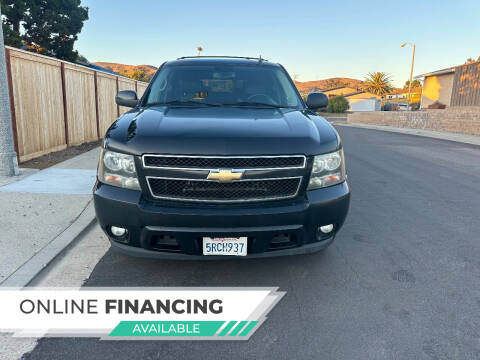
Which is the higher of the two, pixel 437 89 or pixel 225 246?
pixel 437 89

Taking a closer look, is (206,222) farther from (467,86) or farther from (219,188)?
(467,86)

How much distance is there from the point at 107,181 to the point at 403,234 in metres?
3.40

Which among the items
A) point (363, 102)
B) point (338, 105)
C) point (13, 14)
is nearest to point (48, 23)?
point (13, 14)

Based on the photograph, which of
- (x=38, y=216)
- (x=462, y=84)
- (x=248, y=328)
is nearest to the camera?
(x=248, y=328)

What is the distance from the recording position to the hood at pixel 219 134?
282 cm

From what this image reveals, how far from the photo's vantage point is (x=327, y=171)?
307cm

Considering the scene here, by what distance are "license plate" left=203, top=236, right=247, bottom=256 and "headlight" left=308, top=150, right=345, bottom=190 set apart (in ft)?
2.25

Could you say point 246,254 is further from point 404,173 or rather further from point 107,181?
point 404,173

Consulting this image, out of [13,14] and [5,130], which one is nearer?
[5,130]

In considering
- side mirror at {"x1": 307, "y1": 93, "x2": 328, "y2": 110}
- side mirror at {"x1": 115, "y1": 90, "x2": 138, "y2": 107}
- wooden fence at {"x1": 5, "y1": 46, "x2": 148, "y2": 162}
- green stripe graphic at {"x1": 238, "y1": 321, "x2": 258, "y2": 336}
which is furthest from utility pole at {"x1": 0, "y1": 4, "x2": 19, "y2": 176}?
green stripe graphic at {"x1": 238, "y1": 321, "x2": 258, "y2": 336}

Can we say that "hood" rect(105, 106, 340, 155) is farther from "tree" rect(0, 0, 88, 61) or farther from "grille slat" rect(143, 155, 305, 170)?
"tree" rect(0, 0, 88, 61)

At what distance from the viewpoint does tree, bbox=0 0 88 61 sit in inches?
1131

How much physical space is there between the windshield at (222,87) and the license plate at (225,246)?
5.49ft

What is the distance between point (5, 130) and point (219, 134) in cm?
496
